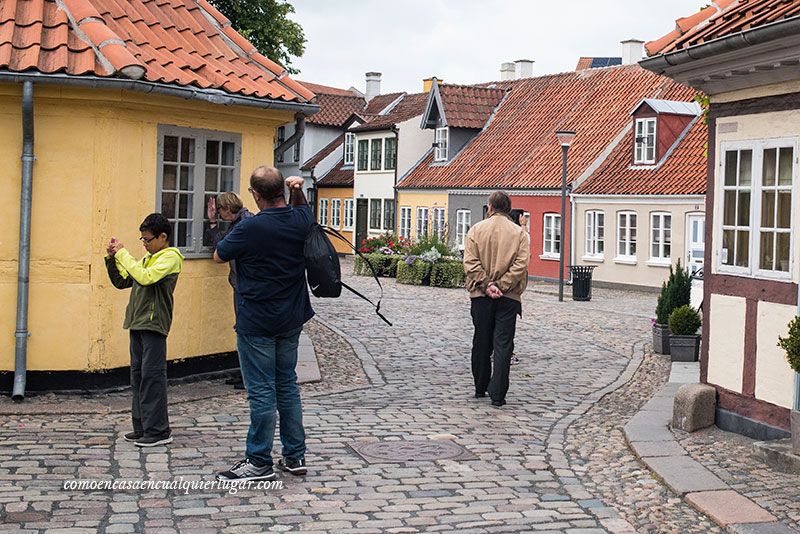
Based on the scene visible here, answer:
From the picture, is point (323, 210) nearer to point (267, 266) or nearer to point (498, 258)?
point (498, 258)

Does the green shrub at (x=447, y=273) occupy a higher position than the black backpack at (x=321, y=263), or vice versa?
the black backpack at (x=321, y=263)

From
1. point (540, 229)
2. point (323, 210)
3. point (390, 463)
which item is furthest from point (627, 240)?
point (390, 463)

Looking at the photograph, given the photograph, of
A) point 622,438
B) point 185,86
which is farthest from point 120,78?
point 622,438

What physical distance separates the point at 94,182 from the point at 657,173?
23551mm

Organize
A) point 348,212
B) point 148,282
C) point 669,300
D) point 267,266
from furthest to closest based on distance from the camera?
1. point 348,212
2. point 669,300
3. point 148,282
4. point 267,266

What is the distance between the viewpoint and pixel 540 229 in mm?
34656

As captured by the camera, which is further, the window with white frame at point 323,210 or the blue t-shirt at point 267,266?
the window with white frame at point 323,210

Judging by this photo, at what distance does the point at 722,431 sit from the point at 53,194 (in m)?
6.15

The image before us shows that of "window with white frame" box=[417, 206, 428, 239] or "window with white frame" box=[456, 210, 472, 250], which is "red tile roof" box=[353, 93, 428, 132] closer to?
"window with white frame" box=[417, 206, 428, 239]

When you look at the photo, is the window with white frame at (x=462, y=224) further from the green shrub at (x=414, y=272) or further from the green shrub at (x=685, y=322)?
the green shrub at (x=685, y=322)

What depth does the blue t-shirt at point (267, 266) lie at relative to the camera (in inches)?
273

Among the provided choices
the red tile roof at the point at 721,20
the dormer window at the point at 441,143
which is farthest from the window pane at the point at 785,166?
the dormer window at the point at 441,143

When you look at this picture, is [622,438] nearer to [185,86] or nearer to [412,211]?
[185,86]

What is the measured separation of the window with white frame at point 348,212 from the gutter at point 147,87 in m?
39.1
